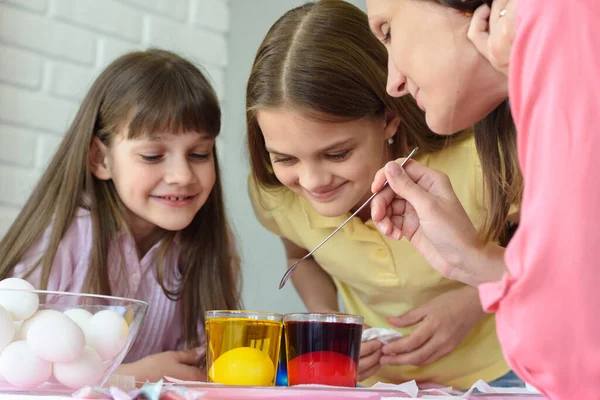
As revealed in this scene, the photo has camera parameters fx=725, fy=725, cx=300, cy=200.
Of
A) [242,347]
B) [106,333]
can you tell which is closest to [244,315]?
[242,347]

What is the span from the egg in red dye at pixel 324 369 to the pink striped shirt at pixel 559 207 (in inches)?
14.8

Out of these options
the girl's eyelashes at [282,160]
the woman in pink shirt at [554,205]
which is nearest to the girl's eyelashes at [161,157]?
the girl's eyelashes at [282,160]

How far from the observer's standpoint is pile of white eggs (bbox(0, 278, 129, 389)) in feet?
2.33

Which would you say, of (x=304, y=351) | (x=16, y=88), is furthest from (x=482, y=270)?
(x=16, y=88)

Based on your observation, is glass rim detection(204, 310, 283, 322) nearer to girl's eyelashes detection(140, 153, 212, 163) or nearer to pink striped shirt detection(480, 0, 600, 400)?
pink striped shirt detection(480, 0, 600, 400)

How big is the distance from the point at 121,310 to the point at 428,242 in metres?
0.44

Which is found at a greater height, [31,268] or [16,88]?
[16,88]

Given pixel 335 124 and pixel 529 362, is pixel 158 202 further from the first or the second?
pixel 529 362

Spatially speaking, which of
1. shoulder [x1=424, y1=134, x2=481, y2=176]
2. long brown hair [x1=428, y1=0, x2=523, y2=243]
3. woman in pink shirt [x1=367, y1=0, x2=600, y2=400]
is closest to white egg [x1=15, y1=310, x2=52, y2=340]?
woman in pink shirt [x1=367, y1=0, x2=600, y2=400]

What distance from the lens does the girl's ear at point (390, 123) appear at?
4.71 ft

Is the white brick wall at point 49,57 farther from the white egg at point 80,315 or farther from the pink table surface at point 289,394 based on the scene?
the pink table surface at point 289,394

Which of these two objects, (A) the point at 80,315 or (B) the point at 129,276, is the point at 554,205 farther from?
(B) the point at 129,276

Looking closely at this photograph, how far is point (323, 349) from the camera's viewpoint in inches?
36.3

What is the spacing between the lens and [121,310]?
81cm
